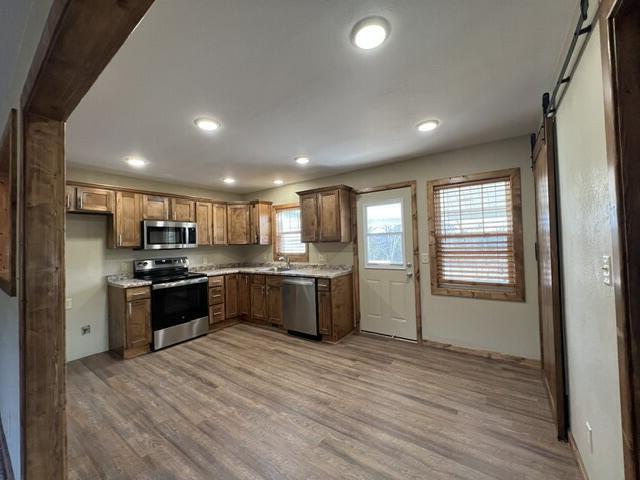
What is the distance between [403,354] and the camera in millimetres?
3381

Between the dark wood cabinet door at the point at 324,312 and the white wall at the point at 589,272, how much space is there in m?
2.53

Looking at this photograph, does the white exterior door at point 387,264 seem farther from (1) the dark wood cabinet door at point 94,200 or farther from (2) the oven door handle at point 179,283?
(1) the dark wood cabinet door at point 94,200

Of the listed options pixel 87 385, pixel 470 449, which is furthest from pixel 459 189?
pixel 87 385

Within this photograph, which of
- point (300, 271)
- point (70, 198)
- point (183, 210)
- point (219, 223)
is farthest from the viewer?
point (219, 223)

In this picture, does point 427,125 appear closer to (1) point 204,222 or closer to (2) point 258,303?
(2) point 258,303

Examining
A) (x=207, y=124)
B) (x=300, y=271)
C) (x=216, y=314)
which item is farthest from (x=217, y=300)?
(x=207, y=124)

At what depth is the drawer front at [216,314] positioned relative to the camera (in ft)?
14.7

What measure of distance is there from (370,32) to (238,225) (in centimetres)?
431

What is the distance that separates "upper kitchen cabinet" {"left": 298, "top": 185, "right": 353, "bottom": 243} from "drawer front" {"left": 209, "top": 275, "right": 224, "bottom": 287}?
1575 mm

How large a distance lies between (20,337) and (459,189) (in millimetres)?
3926

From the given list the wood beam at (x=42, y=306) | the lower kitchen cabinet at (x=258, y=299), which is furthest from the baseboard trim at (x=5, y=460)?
the lower kitchen cabinet at (x=258, y=299)

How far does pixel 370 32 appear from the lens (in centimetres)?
146

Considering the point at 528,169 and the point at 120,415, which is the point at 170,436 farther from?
the point at 528,169

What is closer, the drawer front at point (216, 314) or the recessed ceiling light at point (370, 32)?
the recessed ceiling light at point (370, 32)
